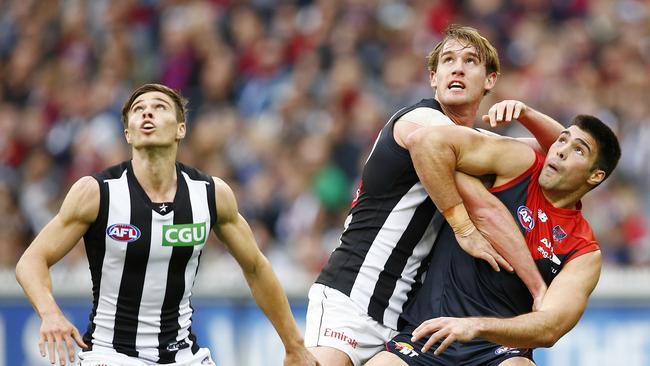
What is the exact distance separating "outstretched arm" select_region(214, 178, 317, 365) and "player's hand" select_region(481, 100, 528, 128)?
1545mm

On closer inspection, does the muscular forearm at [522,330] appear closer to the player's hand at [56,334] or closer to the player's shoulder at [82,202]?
the player's hand at [56,334]

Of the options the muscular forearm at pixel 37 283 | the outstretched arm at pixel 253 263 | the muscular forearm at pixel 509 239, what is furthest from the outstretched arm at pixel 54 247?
the muscular forearm at pixel 509 239

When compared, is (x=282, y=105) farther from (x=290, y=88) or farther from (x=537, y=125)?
(x=537, y=125)

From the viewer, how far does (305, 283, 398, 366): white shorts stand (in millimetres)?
6281

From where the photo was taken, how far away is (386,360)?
6109mm

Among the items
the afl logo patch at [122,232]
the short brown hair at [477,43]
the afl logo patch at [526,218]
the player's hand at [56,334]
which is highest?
the short brown hair at [477,43]

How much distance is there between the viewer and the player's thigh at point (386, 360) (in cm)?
609

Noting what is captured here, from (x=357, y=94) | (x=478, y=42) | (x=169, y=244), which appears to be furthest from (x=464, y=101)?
(x=357, y=94)

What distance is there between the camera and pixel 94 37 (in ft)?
51.7

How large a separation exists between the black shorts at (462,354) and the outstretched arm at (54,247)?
1662 mm

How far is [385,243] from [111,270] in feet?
4.89

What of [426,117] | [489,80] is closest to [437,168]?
[426,117]

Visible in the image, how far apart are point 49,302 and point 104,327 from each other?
1.75 ft

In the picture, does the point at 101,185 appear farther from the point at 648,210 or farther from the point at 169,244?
the point at 648,210
